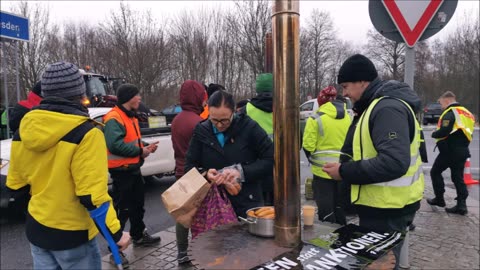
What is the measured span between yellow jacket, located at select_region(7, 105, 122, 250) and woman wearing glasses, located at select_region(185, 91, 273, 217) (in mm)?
821

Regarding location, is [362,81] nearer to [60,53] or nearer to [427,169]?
[427,169]

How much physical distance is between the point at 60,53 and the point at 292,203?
106ft

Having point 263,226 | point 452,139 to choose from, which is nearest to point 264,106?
point 263,226

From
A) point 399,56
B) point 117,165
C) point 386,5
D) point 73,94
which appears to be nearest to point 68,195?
point 73,94

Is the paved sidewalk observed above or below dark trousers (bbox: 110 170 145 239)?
below

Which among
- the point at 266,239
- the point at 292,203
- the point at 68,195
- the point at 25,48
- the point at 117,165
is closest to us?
the point at 292,203

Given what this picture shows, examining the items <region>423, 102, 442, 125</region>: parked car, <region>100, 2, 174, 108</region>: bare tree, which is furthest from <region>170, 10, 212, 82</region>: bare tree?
<region>423, 102, 442, 125</region>: parked car

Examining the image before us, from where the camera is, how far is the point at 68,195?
2230 millimetres

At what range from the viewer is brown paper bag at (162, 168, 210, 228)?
229 centimetres

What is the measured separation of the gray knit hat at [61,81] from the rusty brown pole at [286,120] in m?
1.33

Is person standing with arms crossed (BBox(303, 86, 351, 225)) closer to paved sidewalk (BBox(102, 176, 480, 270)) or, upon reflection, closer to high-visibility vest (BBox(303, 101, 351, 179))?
high-visibility vest (BBox(303, 101, 351, 179))

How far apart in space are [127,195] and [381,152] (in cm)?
305

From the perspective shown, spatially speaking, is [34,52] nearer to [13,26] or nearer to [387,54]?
[13,26]

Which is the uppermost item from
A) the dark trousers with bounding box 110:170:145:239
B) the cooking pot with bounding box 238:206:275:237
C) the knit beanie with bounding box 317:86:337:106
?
the knit beanie with bounding box 317:86:337:106
